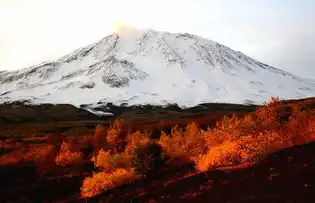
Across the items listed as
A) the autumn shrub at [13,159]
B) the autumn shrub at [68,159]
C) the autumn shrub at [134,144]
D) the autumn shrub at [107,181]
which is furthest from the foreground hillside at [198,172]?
the autumn shrub at [13,159]

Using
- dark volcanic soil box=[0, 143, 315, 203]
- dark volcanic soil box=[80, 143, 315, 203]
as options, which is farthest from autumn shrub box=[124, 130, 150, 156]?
dark volcanic soil box=[80, 143, 315, 203]

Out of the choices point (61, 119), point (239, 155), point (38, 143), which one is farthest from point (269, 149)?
point (61, 119)

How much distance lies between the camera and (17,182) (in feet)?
189

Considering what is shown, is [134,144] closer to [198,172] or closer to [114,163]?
[114,163]

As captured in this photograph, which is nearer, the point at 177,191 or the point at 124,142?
the point at 177,191

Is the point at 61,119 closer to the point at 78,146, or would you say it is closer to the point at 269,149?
the point at 78,146

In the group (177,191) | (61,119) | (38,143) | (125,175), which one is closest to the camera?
(177,191)

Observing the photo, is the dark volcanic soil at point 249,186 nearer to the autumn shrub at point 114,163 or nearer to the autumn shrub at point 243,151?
the autumn shrub at point 243,151

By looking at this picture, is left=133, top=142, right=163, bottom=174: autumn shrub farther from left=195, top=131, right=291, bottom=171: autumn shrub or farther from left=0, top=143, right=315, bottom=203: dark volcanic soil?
left=195, top=131, right=291, bottom=171: autumn shrub

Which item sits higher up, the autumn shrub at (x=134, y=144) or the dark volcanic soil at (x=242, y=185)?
the autumn shrub at (x=134, y=144)

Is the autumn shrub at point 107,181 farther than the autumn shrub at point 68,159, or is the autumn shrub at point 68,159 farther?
the autumn shrub at point 68,159

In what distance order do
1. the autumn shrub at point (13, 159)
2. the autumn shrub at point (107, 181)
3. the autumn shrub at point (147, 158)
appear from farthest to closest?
1. the autumn shrub at point (13, 159)
2. the autumn shrub at point (147, 158)
3. the autumn shrub at point (107, 181)

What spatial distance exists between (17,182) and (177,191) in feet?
104

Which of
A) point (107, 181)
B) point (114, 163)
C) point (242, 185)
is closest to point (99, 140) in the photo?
point (114, 163)
